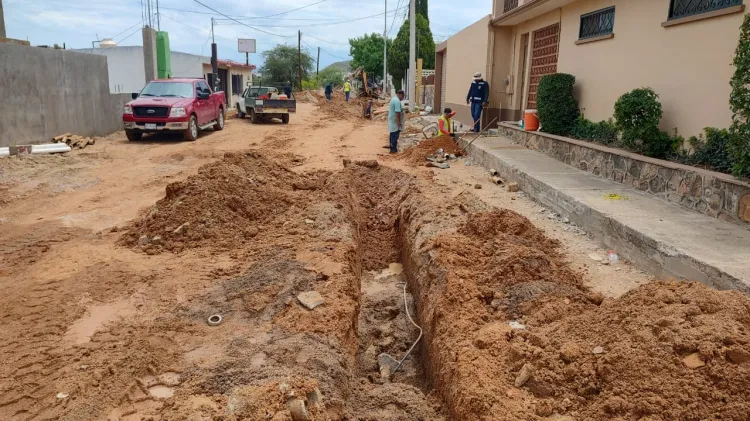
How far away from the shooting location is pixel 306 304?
4715 mm

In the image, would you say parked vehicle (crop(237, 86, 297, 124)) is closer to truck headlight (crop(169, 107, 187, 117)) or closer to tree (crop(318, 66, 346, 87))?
truck headlight (crop(169, 107, 187, 117))

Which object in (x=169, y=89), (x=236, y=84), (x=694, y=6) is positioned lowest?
(x=169, y=89)

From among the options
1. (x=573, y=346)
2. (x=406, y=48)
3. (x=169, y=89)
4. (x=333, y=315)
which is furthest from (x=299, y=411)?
(x=406, y=48)

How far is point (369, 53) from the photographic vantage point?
59906mm

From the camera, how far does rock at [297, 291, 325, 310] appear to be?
471 centimetres

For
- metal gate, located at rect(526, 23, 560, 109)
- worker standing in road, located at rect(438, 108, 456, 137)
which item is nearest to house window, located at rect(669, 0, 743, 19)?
metal gate, located at rect(526, 23, 560, 109)

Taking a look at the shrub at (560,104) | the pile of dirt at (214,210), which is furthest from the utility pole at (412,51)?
the pile of dirt at (214,210)

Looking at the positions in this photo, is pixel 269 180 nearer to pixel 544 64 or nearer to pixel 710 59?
pixel 710 59

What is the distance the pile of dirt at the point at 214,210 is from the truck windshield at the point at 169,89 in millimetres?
8929

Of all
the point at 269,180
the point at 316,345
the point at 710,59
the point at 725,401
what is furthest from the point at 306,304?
the point at 710,59

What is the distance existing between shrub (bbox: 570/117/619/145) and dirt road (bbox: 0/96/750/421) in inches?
91.7

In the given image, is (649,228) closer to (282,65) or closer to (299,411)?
(299,411)

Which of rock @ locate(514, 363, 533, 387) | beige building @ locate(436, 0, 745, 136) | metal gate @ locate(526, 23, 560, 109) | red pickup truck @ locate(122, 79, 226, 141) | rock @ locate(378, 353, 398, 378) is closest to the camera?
rock @ locate(514, 363, 533, 387)

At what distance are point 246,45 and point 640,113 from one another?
46.0 m
